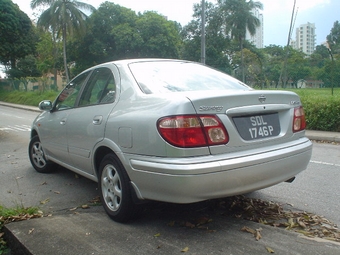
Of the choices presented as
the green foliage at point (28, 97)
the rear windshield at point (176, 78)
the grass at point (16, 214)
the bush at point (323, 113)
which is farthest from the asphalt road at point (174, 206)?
the green foliage at point (28, 97)

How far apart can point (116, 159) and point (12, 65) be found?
168 ft

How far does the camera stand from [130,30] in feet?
153

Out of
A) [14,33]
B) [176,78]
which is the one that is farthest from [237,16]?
[176,78]

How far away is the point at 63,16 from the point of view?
117 feet

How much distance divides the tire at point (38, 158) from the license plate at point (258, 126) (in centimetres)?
349

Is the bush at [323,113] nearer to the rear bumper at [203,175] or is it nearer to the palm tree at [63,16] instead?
the rear bumper at [203,175]

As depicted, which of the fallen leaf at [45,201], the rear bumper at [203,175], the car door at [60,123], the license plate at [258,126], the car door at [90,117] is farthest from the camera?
the car door at [60,123]

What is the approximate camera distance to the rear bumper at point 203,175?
282 cm

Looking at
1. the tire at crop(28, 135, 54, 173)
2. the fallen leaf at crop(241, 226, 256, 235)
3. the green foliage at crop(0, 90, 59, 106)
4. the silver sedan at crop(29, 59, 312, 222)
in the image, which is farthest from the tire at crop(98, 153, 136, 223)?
the green foliage at crop(0, 90, 59, 106)

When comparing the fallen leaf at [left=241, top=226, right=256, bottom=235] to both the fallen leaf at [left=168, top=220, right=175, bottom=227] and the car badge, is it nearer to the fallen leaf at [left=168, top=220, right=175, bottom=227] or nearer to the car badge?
the fallen leaf at [left=168, top=220, right=175, bottom=227]

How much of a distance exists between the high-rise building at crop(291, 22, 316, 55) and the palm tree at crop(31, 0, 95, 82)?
280ft

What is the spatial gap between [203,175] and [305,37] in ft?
393

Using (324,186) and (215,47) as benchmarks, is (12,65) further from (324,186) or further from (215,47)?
(324,186)

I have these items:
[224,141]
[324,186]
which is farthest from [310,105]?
[224,141]
